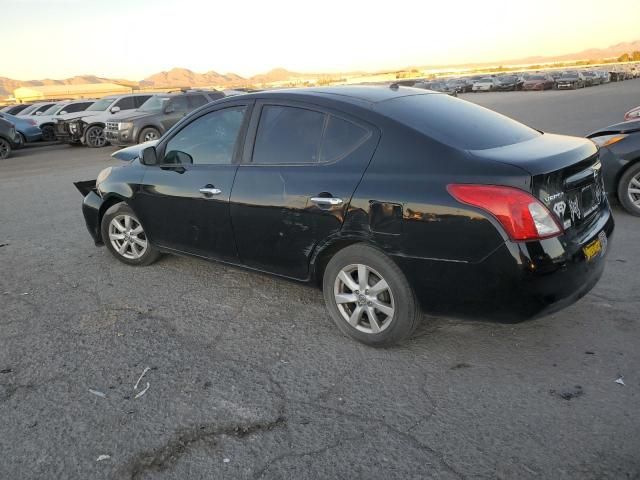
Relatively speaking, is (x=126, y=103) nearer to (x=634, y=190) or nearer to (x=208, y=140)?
(x=208, y=140)

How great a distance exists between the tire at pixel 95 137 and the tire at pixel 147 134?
2825 millimetres

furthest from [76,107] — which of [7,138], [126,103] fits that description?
[7,138]

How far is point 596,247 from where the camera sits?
3.38m

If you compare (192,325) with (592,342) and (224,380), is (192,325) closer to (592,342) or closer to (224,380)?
(224,380)

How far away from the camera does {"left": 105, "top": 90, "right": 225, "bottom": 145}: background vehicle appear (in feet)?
53.5

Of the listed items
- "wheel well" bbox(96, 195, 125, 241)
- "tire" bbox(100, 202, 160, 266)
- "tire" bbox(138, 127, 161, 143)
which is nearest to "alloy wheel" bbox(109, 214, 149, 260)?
"tire" bbox(100, 202, 160, 266)

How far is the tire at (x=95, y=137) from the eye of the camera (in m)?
18.5

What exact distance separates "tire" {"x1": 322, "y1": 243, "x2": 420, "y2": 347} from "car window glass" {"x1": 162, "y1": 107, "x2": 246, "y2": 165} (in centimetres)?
137

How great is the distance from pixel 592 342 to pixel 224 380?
2424 mm

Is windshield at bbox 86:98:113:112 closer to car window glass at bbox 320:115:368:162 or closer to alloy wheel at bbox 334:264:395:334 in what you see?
car window glass at bbox 320:115:368:162

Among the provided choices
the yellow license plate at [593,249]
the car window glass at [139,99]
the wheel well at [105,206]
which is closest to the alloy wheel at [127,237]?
the wheel well at [105,206]

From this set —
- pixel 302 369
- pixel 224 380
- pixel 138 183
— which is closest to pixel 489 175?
pixel 302 369

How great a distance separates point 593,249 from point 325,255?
67.5 inches

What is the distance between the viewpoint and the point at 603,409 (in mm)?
2881
